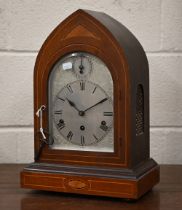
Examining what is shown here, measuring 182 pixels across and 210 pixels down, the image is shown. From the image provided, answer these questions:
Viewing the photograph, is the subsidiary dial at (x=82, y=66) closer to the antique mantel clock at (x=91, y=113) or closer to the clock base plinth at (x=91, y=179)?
the antique mantel clock at (x=91, y=113)

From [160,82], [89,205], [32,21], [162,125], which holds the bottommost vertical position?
[89,205]

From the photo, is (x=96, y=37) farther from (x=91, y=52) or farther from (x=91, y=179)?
(x=91, y=179)

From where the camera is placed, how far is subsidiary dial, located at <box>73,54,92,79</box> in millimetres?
1108

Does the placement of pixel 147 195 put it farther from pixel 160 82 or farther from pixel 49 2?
pixel 49 2

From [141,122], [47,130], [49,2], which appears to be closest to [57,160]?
[47,130]

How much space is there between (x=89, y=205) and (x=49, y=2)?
0.72 meters

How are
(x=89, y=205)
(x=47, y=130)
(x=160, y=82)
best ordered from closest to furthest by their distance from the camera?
(x=89, y=205) < (x=47, y=130) < (x=160, y=82)

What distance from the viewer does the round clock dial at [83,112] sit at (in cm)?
110

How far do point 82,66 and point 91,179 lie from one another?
25cm

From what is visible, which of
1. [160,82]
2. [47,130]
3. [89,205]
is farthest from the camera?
[160,82]

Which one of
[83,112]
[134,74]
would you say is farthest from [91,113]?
[134,74]

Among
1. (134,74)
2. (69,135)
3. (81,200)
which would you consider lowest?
(81,200)

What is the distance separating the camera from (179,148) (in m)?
1.53

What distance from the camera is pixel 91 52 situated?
42.9 inches
